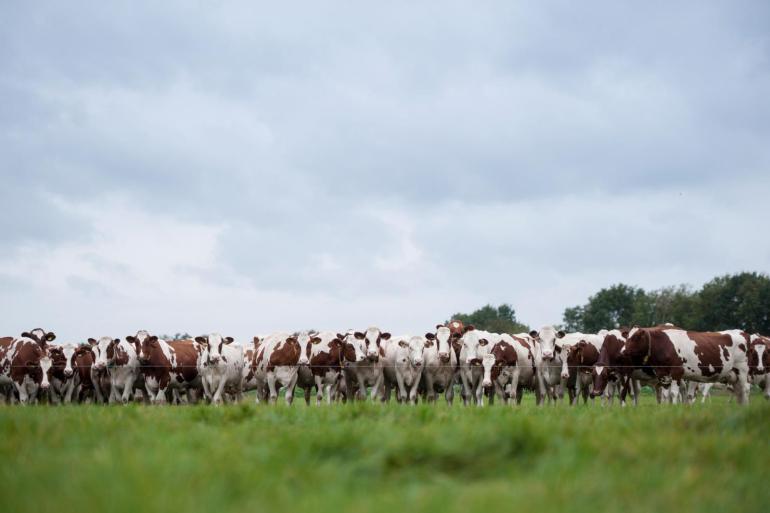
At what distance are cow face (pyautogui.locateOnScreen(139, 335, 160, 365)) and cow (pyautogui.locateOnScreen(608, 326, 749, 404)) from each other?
1602 cm

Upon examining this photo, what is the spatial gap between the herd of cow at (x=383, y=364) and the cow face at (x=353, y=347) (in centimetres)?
4

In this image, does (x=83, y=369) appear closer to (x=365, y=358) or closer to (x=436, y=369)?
(x=365, y=358)

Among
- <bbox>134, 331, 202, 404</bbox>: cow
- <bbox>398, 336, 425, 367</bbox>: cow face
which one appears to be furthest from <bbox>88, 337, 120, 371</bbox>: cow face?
<bbox>398, 336, 425, 367</bbox>: cow face

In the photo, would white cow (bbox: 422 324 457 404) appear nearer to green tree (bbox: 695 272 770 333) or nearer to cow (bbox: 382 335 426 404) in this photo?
cow (bbox: 382 335 426 404)

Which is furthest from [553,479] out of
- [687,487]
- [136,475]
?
[136,475]

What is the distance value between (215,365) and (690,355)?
1601cm

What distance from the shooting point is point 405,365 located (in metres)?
26.5

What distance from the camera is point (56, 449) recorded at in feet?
25.0

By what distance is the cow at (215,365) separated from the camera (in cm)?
2728

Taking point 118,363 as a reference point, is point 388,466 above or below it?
below

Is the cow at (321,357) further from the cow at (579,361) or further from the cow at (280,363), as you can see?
the cow at (579,361)

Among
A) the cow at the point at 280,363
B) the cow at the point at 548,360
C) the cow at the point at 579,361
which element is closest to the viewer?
the cow at the point at 548,360

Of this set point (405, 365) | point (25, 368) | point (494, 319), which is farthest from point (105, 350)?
point (494, 319)

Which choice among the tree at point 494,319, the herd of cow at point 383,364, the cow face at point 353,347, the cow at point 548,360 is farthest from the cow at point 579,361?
the tree at point 494,319
